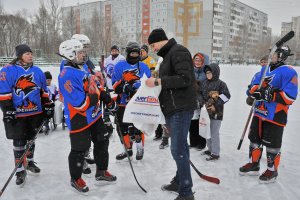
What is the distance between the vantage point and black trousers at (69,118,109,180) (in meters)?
3.21

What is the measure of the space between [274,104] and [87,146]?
246cm

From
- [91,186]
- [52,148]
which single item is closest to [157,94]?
[91,186]

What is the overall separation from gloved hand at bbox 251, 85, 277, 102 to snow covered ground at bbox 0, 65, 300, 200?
117 centimetres

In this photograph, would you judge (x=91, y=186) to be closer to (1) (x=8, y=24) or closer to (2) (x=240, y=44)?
(1) (x=8, y=24)

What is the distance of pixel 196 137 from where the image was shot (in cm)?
507

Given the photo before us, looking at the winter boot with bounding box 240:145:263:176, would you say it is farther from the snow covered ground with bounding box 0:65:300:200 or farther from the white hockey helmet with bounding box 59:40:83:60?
the white hockey helmet with bounding box 59:40:83:60

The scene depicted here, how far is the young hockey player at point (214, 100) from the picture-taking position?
4.38 meters

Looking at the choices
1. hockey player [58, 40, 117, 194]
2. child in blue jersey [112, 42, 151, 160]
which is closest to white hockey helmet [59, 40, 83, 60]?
hockey player [58, 40, 117, 194]

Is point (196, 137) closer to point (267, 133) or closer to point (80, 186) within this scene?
point (267, 133)

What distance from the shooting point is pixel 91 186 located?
354 cm

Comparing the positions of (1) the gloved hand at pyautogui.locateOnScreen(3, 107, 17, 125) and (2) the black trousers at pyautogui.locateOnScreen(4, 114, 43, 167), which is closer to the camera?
(1) the gloved hand at pyautogui.locateOnScreen(3, 107, 17, 125)

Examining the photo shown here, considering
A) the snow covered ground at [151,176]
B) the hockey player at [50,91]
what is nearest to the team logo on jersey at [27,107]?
the snow covered ground at [151,176]

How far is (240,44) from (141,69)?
207 feet

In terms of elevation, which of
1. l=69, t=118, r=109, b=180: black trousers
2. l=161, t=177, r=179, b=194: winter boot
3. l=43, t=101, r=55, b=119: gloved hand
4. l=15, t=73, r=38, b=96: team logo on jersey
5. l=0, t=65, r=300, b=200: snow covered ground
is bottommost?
l=0, t=65, r=300, b=200: snow covered ground
